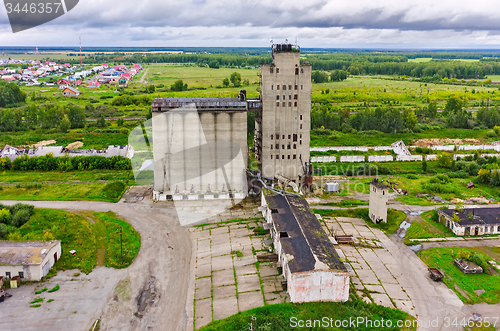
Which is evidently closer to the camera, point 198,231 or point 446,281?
point 446,281

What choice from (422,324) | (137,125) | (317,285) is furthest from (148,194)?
(137,125)

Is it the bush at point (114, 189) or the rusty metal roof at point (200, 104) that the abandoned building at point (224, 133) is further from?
the bush at point (114, 189)

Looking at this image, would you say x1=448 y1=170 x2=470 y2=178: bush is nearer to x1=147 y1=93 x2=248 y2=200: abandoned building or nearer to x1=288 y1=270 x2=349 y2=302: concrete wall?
x1=147 y1=93 x2=248 y2=200: abandoned building

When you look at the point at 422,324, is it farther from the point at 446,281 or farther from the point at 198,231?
the point at 198,231

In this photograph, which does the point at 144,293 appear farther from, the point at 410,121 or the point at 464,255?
the point at 410,121

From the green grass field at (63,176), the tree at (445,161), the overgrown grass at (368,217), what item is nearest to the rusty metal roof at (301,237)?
the overgrown grass at (368,217)
